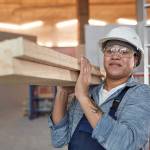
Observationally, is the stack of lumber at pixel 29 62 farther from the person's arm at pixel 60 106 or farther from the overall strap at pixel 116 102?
the person's arm at pixel 60 106

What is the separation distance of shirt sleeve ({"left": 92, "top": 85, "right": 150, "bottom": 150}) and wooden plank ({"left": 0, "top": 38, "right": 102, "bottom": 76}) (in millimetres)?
286

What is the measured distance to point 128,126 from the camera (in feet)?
4.88

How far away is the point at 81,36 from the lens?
11.5 metres

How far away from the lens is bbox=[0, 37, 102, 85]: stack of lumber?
3.56 feet

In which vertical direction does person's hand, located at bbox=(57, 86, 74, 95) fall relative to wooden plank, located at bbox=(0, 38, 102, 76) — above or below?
below

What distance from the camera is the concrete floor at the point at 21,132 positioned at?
6195 mm

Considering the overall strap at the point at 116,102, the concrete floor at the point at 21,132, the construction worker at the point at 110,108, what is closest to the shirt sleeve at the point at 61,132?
the construction worker at the point at 110,108

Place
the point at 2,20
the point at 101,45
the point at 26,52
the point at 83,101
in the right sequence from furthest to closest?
the point at 2,20 → the point at 101,45 → the point at 83,101 → the point at 26,52

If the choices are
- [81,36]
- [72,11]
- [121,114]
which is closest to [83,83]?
[121,114]

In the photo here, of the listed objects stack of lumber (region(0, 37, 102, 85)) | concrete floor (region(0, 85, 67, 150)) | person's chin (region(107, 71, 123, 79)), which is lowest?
concrete floor (region(0, 85, 67, 150))

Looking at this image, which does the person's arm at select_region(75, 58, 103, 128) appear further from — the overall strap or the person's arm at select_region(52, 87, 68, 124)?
the person's arm at select_region(52, 87, 68, 124)

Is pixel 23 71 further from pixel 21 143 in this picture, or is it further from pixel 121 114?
pixel 21 143

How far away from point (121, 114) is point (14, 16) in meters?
11.8

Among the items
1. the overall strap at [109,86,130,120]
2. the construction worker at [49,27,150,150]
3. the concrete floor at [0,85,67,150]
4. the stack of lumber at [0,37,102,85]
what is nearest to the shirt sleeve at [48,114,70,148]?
the construction worker at [49,27,150,150]
